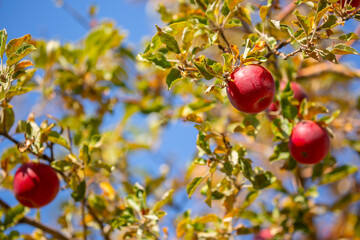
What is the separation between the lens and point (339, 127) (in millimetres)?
3104

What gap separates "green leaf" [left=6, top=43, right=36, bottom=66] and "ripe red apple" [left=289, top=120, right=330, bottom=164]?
1246 mm

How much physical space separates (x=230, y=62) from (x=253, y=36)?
7.9 inches

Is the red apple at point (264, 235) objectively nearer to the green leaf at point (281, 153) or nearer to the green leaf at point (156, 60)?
the green leaf at point (281, 153)

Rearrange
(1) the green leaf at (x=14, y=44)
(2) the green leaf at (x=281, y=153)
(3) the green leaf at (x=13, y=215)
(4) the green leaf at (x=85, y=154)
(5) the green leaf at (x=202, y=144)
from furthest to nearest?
1. (3) the green leaf at (x=13, y=215)
2. (2) the green leaf at (x=281, y=153)
3. (4) the green leaf at (x=85, y=154)
4. (5) the green leaf at (x=202, y=144)
5. (1) the green leaf at (x=14, y=44)

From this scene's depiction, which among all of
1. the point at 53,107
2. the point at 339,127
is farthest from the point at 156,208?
the point at 53,107

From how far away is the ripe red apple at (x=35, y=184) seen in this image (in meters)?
1.81

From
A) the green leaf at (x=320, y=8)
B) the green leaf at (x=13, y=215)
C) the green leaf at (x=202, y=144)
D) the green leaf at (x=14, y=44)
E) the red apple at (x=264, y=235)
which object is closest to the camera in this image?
the green leaf at (x=320, y=8)

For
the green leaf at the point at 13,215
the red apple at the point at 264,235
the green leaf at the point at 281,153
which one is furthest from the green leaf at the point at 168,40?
the red apple at the point at 264,235

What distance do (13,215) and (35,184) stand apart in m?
0.37

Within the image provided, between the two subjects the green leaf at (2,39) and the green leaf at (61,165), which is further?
the green leaf at (61,165)

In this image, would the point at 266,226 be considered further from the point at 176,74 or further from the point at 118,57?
the point at 118,57

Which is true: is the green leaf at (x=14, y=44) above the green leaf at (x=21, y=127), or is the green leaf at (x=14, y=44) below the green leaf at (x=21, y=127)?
above

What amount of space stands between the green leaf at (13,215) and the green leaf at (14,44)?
93 centimetres

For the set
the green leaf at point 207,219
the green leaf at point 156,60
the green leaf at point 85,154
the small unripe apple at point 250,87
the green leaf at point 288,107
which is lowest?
the green leaf at point 207,219
